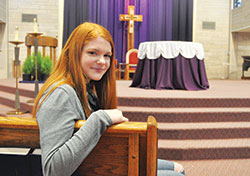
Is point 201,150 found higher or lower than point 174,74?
lower

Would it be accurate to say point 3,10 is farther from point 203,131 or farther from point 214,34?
point 203,131

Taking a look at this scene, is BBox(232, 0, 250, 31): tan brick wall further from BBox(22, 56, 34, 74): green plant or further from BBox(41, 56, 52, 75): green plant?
BBox(22, 56, 34, 74): green plant

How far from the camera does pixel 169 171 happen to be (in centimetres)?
114

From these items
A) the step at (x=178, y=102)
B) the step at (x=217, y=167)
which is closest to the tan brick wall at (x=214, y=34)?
the step at (x=178, y=102)

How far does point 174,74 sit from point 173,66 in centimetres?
13

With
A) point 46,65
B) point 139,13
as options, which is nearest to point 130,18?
point 139,13

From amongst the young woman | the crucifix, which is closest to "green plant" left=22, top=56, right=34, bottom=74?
the crucifix

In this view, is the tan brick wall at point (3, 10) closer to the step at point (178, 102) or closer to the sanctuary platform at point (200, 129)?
the sanctuary platform at point (200, 129)

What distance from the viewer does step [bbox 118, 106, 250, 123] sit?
2.88 m

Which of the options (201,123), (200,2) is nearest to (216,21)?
(200,2)

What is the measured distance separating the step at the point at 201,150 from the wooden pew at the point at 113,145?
1.72 m

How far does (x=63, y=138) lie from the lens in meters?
0.75

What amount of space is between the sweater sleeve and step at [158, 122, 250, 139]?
195 centimetres

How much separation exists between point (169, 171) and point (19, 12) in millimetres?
8428
